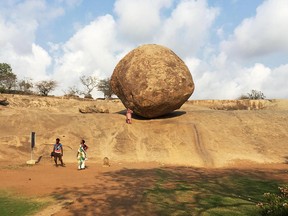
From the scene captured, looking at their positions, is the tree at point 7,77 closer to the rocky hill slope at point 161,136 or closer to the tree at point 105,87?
the tree at point 105,87

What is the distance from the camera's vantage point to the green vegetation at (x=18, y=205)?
716cm

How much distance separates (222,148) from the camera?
16672mm

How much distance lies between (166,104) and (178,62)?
8.79 feet

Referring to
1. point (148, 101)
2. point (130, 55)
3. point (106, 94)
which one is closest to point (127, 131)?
point (148, 101)

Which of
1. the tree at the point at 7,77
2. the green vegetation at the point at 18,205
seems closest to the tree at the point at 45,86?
the tree at the point at 7,77

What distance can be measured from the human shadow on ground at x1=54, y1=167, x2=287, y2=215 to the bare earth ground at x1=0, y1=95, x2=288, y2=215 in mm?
54

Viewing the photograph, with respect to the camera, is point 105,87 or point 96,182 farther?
point 105,87

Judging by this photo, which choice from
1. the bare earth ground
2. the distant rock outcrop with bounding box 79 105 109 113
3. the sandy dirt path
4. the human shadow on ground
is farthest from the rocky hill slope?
the distant rock outcrop with bounding box 79 105 109 113

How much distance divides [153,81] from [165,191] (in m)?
9.67

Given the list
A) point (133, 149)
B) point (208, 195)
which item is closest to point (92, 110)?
point (133, 149)

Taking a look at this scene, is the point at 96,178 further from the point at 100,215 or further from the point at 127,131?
the point at 127,131

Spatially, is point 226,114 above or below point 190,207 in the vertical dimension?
above

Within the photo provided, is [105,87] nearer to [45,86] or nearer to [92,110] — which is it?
[45,86]

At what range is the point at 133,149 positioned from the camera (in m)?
16.9
